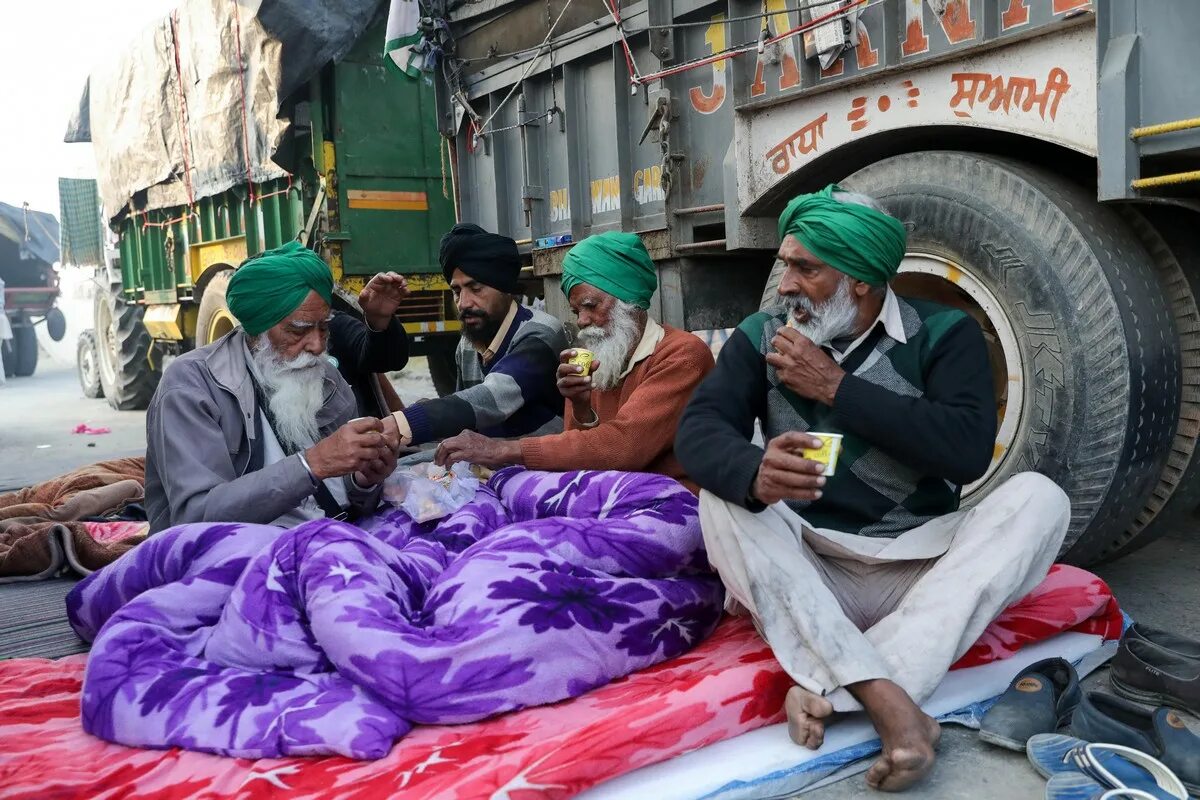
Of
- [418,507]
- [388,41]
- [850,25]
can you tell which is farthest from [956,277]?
[388,41]

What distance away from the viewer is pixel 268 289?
10.8 ft

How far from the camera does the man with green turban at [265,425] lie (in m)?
3.01

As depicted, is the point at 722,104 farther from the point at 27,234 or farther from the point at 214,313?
the point at 27,234

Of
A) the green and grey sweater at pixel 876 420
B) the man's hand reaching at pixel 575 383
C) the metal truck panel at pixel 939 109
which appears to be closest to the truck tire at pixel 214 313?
the metal truck panel at pixel 939 109

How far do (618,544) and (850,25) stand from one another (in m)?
2.10

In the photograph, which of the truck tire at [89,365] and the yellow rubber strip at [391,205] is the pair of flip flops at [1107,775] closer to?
the yellow rubber strip at [391,205]

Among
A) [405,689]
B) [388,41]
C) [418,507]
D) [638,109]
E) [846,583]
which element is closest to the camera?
[405,689]

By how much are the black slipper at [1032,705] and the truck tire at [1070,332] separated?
822 millimetres

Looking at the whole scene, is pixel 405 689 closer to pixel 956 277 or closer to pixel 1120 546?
pixel 956 277

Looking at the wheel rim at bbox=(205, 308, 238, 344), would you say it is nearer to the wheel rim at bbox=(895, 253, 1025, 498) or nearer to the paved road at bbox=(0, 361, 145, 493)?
the paved road at bbox=(0, 361, 145, 493)

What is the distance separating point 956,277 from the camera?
11.3ft

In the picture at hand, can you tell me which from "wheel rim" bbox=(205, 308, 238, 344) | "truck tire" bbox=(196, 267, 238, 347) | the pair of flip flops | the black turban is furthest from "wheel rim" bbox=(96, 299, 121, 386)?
the pair of flip flops

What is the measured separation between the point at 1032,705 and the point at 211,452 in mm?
2317

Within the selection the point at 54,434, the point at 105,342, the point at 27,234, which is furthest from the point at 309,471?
the point at 27,234
